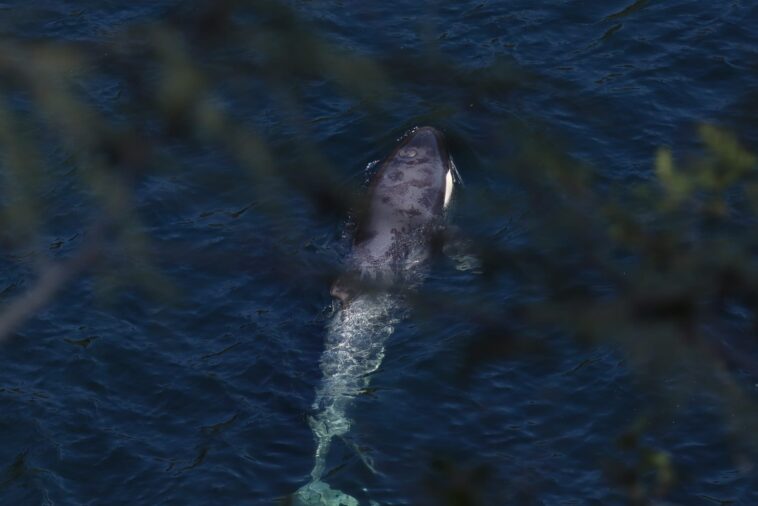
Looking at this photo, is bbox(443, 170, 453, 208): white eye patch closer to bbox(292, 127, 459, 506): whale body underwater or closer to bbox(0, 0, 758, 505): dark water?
bbox(292, 127, 459, 506): whale body underwater

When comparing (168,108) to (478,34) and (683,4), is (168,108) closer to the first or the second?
(478,34)

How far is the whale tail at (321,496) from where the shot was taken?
1104 centimetres

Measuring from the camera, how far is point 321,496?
11.1 m

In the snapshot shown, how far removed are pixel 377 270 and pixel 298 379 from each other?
78.7 inches

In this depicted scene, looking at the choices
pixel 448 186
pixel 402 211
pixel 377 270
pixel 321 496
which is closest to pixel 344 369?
pixel 377 270

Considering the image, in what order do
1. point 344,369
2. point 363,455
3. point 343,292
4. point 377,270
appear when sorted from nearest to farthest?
point 363,455 → point 344,369 → point 343,292 → point 377,270

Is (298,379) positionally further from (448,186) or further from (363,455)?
(448,186)

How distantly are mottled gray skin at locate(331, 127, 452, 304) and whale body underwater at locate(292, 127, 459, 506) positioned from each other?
0.01 m

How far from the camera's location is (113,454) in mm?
11875

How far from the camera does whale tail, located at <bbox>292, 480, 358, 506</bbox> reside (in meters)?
11.0

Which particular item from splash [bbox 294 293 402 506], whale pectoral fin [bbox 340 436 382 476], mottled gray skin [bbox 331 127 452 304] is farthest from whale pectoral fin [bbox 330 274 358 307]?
whale pectoral fin [bbox 340 436 382 476]

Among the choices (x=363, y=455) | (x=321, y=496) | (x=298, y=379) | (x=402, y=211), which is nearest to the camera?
(x=321, y=496)

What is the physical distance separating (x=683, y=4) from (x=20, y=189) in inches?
614

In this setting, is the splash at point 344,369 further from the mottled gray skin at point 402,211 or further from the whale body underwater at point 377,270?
the mottled gray skin at point 402,211
